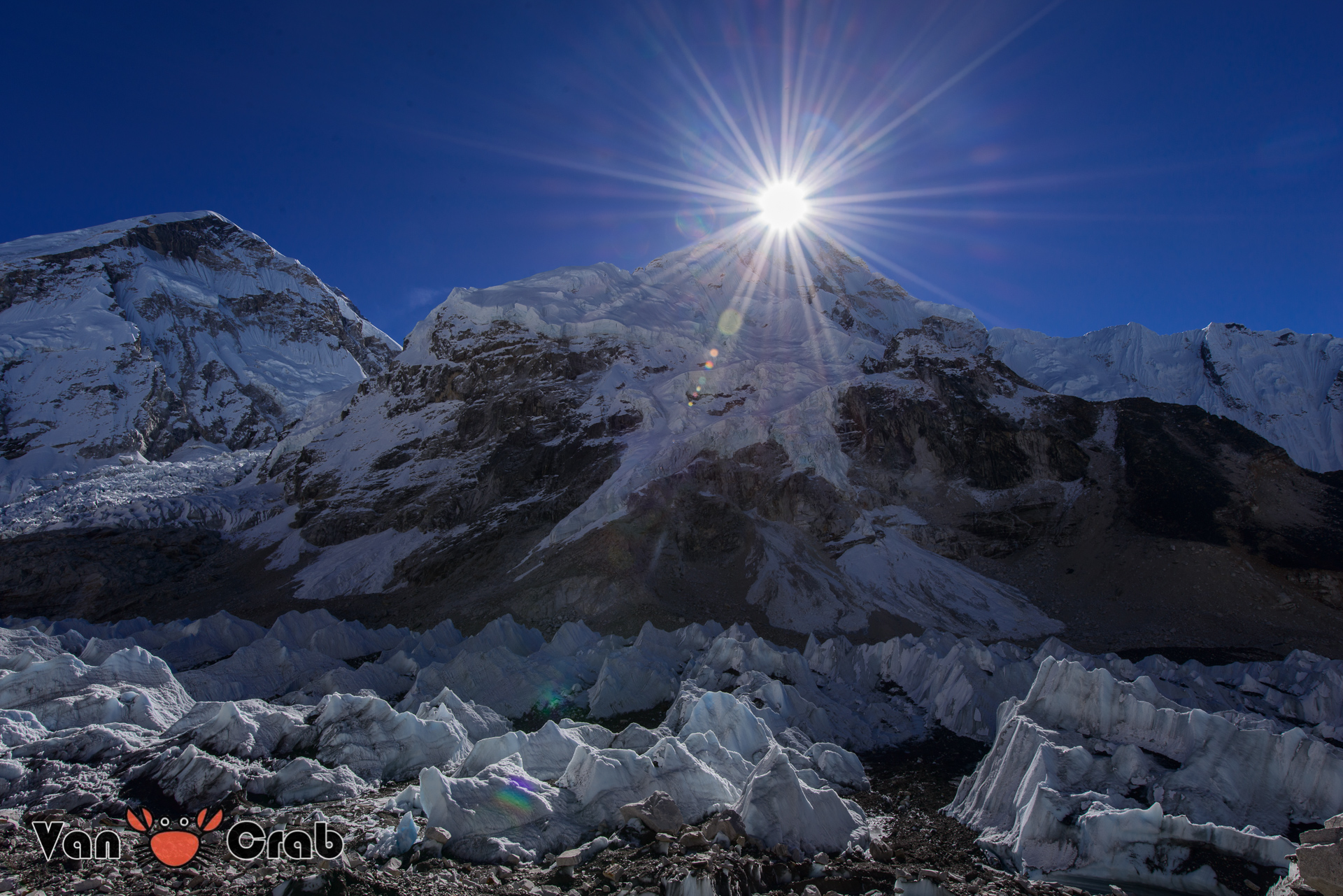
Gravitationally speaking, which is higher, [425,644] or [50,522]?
[425,644]

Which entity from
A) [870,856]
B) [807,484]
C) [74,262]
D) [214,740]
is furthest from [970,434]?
[74,262]

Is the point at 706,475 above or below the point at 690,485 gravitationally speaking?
above

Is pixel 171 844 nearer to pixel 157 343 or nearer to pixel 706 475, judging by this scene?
pixel 706 475

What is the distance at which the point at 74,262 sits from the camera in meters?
123

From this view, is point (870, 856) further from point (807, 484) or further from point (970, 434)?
point (970, 434)

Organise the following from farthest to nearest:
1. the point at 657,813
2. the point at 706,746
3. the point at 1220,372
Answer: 1. the point at 1220,372
2. the point at 706,746
3. the point at 657,813

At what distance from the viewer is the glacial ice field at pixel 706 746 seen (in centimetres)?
1262

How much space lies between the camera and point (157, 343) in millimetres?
117312

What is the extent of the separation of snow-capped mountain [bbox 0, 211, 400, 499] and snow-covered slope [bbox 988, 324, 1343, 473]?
130946 mm

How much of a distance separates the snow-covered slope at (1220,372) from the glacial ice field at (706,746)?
A: 10080cm

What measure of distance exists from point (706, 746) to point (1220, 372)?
137503mm

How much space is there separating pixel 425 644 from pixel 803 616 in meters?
25.3

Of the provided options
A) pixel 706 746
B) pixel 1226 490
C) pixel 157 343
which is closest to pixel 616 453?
pixel 706 746

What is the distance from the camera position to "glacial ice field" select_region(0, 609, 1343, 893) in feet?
41.4
